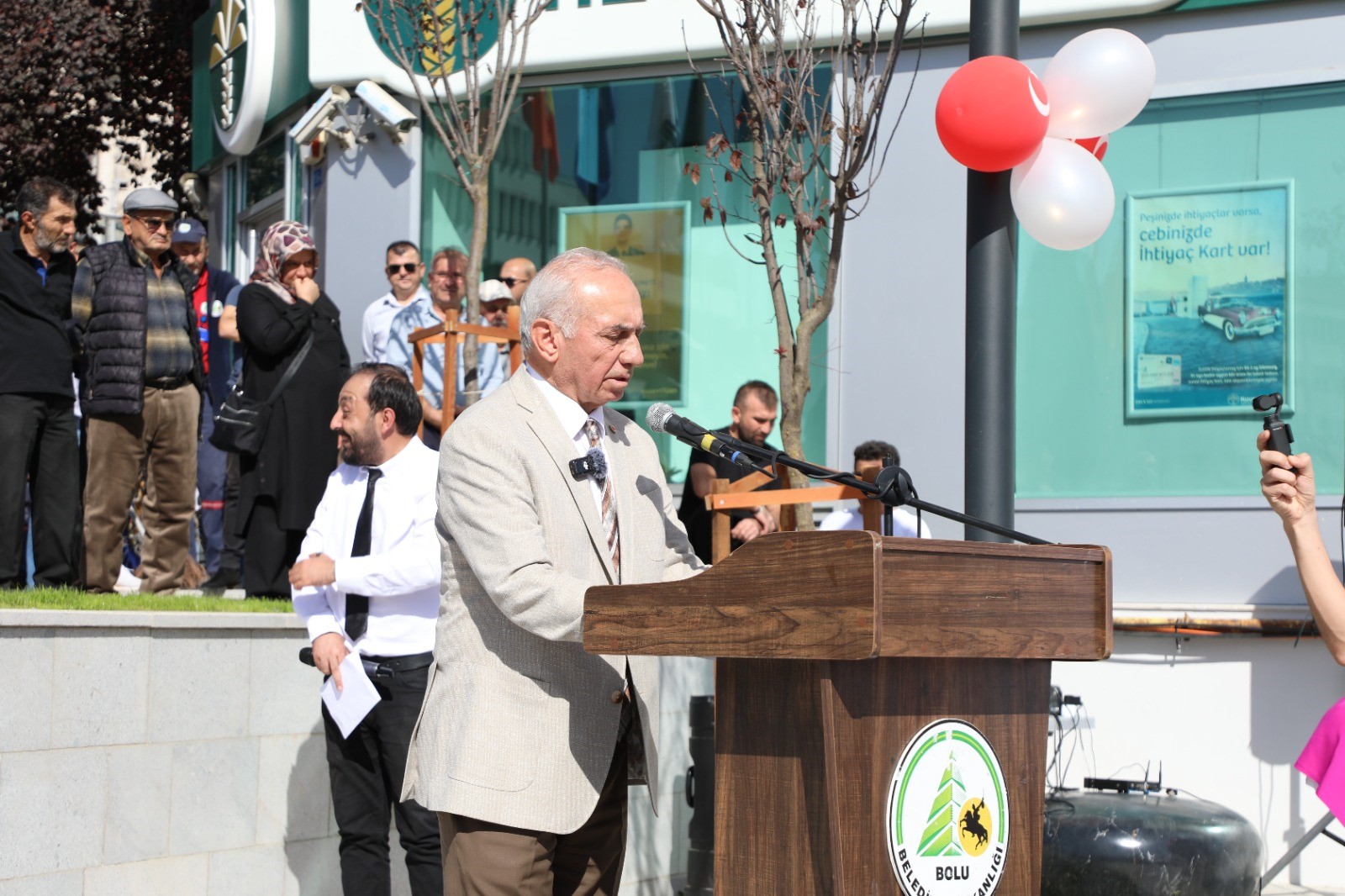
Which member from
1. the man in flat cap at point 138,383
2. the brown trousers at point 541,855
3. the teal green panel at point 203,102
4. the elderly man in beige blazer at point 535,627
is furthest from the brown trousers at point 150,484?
the teal green panel at point 203,102

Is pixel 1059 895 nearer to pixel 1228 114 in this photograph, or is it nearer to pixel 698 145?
pixel 1228 114

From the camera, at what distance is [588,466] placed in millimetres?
3854

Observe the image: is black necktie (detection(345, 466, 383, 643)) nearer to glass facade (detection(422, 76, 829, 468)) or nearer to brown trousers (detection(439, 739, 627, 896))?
brown trousers (detection(439, 739, 627, 896))

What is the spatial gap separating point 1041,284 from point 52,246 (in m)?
5.56

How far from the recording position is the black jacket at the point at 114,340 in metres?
7.98

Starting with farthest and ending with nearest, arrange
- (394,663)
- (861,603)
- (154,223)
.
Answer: (154,223)
(394,663)
(861,603)

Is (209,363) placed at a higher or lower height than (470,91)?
lower

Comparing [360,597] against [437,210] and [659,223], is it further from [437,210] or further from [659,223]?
[437,210]

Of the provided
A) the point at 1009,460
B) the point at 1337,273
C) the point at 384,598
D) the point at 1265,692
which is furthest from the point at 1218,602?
the point at 384,598

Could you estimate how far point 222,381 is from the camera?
1122 centimetres

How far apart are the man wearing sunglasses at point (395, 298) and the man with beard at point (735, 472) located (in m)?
2.01

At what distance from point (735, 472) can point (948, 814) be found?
18.0 ft

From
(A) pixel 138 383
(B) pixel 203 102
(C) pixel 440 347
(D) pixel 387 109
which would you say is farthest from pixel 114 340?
(B) pixel 203 102

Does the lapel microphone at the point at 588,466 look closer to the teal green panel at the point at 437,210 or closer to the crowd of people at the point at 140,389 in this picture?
the crowd of people at the point at 140,389
